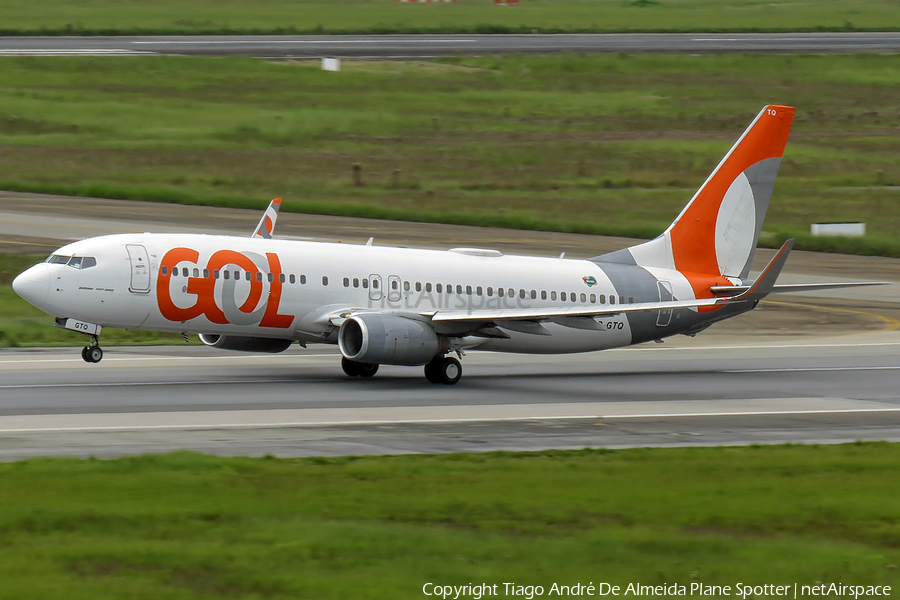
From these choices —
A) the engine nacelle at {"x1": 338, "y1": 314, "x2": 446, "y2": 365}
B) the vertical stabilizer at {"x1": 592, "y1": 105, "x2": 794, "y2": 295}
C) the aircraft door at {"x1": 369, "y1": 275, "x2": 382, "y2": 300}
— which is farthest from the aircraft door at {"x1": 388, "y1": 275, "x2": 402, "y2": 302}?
the vertical stabilizer at {"x1": 592, "y1": 105, "x2": 794, "y2": 295}

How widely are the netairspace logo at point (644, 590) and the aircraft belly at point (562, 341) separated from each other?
930 inches

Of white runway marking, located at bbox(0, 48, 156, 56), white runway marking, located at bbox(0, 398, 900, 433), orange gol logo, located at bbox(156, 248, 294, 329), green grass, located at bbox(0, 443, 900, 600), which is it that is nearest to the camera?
green grass, located at bbox(0, 443, 900, 600)

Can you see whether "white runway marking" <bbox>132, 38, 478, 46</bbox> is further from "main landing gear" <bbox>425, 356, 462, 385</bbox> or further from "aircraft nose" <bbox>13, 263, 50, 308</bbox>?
"main landing gear" <bbox>425, 356, 462, 385</bbox>

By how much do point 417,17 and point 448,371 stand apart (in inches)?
4684

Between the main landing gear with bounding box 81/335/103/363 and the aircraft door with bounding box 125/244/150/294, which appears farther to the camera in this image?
the aircraft door with bounding box 125/244/150/294

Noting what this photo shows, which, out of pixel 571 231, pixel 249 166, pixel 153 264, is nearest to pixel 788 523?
pixel 153 264

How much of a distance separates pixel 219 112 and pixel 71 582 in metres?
84.5

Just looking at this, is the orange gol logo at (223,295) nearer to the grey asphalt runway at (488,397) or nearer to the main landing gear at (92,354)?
the grey asphalt runway at (488,397)

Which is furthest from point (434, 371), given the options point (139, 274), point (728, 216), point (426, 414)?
point (728, 216)

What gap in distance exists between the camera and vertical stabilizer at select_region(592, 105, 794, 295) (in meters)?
45.2

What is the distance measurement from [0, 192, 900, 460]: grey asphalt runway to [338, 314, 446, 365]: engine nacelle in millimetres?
1000

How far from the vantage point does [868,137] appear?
322 ft

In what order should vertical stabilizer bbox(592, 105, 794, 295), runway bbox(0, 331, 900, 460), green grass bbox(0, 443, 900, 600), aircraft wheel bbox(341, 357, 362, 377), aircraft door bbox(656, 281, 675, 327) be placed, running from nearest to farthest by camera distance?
1. green grass bbox(0, 443, 900, 600)
2. runway bbox(0, 331, 900, 460)
3. aircraft wheel bbox(341, 357, 362, 377)
4. aircraft door bbox(656, 281, 675, 327)
5. vertical stabilizer bbox(592, 105, 794, 295)

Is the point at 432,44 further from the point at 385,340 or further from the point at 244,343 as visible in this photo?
the point at 385,340
